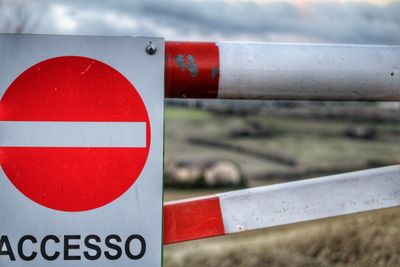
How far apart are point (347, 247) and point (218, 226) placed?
3.52ft

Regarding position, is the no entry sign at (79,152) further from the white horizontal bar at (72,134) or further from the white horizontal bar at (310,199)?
the white horizontal bar at (310,199)

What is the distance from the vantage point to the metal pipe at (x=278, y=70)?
154cm

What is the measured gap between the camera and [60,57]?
1509mm

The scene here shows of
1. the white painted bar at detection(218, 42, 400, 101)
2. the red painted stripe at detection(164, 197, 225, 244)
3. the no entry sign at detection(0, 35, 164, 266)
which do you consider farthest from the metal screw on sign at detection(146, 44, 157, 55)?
the red painted stripe at detection(164, 197, 225, 244)

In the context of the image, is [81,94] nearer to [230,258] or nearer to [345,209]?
[345,209]

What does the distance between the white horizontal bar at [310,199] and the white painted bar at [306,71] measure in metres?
0.26

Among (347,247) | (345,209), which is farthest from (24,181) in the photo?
(347,247)

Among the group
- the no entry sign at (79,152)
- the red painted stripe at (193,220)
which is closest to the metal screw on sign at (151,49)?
the no entry sign at (79,152)

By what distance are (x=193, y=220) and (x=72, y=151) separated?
396mm

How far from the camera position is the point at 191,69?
1.54 meters

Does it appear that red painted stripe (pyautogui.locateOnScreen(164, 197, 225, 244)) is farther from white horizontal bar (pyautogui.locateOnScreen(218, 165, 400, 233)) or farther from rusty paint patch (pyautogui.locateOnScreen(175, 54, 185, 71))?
rusty paint patch (pyautogui.locateOnScreen(175, 54, 185, 71))

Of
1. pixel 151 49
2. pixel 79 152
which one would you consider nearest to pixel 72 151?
pixel 79 152

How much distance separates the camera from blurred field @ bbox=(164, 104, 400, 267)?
2.50m

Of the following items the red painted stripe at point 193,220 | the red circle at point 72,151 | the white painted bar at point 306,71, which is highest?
the white painted bar at point 306,71
